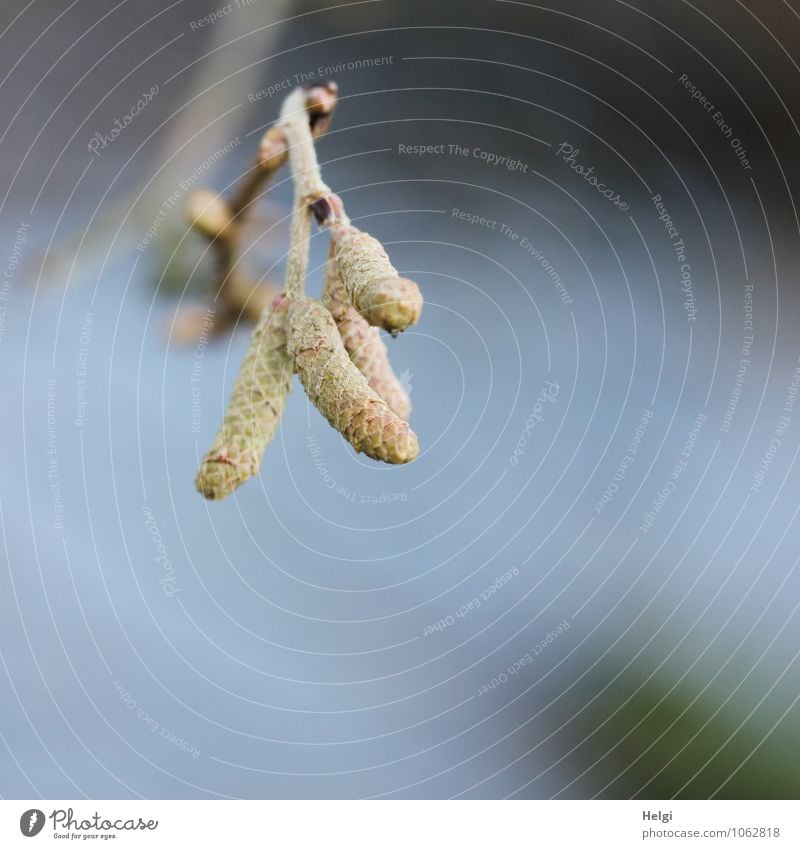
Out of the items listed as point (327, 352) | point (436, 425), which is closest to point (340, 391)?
point (327, 352)

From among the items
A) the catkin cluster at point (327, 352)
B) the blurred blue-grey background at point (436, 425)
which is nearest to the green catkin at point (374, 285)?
the catkin cluster at point (327, 352)

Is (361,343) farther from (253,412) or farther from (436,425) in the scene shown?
(436,425)

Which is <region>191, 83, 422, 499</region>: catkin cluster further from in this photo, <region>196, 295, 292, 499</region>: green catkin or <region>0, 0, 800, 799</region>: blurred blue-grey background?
<region>0, 0, 800, 799</region>: blurred blue-grey background

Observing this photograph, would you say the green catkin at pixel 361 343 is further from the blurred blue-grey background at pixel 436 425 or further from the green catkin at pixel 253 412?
the blurred blue-grey background at pixel 436 425

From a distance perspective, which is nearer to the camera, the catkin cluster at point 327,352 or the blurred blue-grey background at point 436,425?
the catkin cluster at point 327,352

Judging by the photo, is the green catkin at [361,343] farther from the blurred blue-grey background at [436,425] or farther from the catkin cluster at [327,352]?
the blurred blue-grey background at [436,425]

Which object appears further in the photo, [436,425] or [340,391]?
[436,425]

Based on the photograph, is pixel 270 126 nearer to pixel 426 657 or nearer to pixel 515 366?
pixel 515 366
